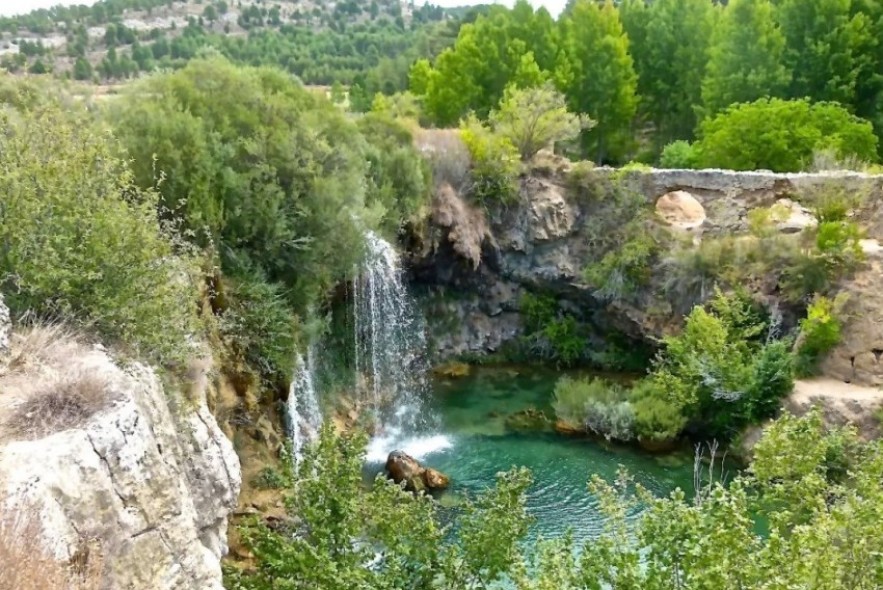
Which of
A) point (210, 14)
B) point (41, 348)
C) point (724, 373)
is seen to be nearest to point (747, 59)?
point (724, 373)

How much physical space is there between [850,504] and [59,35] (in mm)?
72788

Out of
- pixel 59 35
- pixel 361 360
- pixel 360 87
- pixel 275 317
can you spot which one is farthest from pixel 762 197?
pixel 59 35

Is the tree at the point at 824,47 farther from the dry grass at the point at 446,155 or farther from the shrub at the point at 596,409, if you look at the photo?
the shrub at the point at 596,409

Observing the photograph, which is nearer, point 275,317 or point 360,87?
point 275,317

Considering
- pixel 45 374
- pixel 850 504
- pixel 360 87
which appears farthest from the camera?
pixel 360 87

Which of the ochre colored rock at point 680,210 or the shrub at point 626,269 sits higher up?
the ochre colored rock at point 680,210

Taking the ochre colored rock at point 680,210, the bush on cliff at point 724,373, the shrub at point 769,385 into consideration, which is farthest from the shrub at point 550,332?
the shrub at point 769,385

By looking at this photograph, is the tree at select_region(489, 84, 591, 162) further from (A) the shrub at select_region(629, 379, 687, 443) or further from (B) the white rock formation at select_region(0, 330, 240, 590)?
(B) the white rock formation at select_region(0, 330, 240, 590)

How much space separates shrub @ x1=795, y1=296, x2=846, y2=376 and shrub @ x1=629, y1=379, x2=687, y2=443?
333 centimetres

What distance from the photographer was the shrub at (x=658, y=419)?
65.2 ft

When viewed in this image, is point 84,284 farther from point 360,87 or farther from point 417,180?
point 360,87

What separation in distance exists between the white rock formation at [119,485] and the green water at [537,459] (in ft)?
33.3

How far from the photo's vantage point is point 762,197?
2406 centimetres

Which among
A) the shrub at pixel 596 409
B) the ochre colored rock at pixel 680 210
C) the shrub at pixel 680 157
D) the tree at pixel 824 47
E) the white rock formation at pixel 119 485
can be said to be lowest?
the shrub at pixel 596 409
